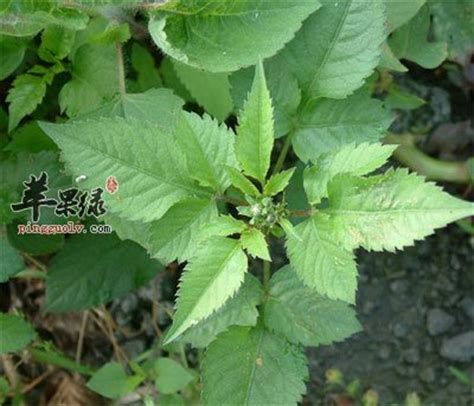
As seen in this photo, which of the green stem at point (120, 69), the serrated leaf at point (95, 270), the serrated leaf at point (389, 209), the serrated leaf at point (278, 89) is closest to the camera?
the serrated leaf at point (389, 209)

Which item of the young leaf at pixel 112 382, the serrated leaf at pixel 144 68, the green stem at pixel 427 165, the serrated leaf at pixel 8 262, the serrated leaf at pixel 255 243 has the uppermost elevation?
the serrated leaf at pixel 255 243

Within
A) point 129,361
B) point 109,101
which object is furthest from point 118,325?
point 109,101

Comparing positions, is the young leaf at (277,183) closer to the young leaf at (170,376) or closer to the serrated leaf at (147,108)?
the serrated leaf at (147,108)

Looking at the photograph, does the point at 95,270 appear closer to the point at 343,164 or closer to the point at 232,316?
the point at 232,316

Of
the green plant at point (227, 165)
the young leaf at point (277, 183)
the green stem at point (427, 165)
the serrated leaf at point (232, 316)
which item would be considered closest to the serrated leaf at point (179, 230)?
the green plant at point (227, 165)

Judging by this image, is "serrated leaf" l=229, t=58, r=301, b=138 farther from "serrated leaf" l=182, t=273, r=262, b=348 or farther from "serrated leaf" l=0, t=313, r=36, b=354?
"serrated leaf" l=0, t=313, r=36, b=354

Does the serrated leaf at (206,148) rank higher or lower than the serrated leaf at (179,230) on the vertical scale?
higher

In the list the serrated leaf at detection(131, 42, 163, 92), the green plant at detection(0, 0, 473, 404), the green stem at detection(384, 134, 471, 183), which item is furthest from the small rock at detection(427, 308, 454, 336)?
the serrated leaf at detection(131, 42, 163, 92)
